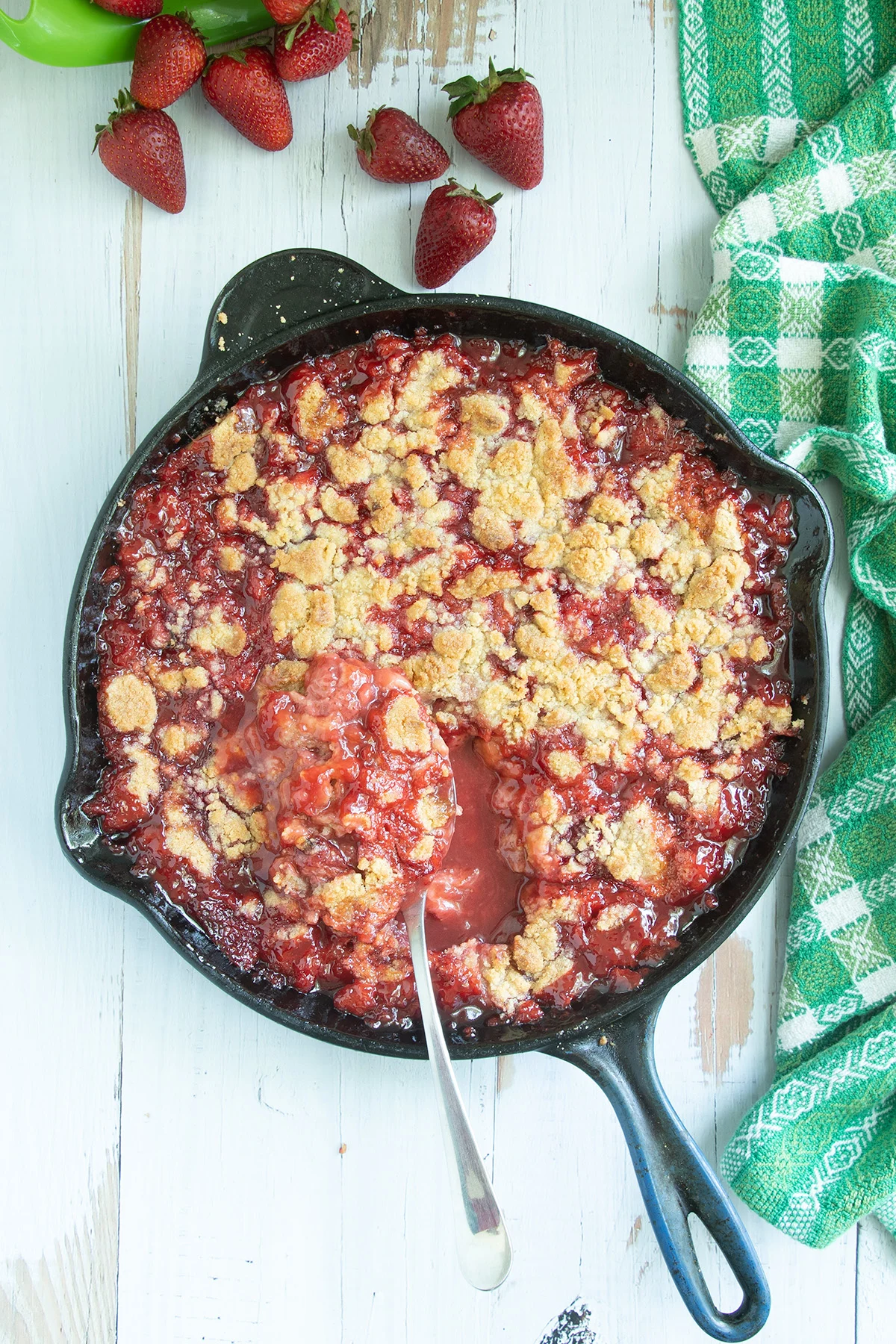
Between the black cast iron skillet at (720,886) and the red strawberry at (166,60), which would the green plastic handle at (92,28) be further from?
the black cast iron skillet at (720,886)

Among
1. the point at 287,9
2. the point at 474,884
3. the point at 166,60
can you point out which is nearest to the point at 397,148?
the point at 287,9

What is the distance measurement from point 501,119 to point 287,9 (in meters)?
0.39

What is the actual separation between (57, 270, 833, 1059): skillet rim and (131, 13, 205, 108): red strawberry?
53cm

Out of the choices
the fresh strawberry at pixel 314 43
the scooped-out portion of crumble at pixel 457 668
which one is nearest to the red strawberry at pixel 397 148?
the fresh strawberry at pixel 314 43

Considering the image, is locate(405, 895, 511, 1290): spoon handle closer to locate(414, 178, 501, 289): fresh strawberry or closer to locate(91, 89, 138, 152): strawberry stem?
locate(414, 178, 501, 289): fresh strawberry

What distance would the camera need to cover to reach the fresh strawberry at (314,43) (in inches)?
66.7

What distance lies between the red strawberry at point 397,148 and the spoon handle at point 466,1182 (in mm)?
1321

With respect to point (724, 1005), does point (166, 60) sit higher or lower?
higher

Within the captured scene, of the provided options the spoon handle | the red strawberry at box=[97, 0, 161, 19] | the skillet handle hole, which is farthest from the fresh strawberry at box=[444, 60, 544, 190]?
the skillet handle hole

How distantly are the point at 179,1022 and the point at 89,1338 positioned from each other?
1.91 feet

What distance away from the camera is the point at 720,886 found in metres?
1.60

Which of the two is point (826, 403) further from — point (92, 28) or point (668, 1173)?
point (92, 28)

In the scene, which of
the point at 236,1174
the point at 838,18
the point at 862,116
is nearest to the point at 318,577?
Answer: the point at 236,1174

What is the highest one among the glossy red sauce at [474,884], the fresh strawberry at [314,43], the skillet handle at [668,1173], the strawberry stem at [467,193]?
the fresh strawberry at [314,43]
